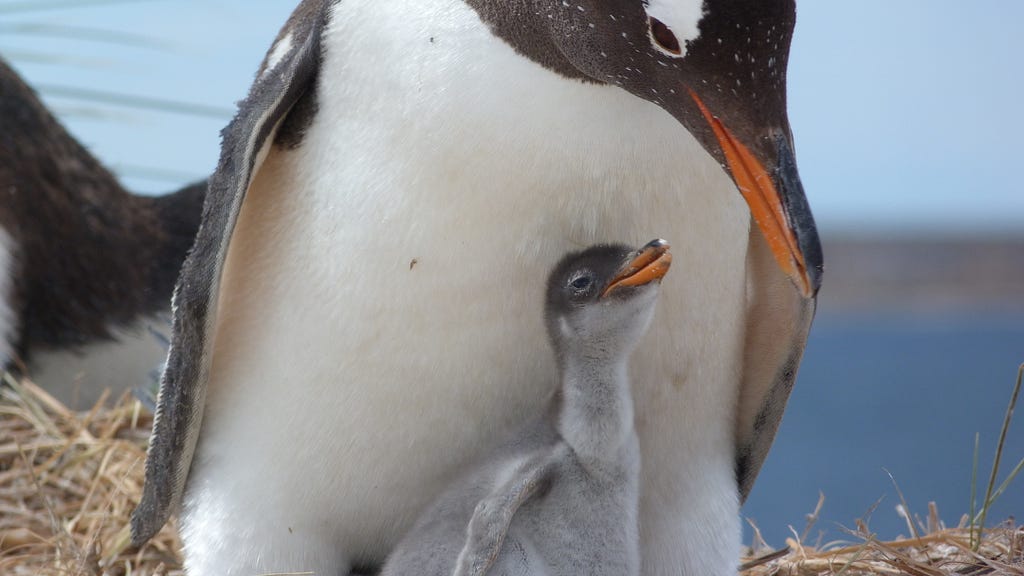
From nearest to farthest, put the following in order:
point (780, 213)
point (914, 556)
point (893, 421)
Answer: point (780, 213) → point (914, 556) → point (893, 421)

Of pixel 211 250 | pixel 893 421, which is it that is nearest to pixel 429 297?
pixel 211 250

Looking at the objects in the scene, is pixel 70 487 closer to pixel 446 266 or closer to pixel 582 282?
pixel 446 266

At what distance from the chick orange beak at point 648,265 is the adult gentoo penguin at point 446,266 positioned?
81mm

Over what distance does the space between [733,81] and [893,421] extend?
13.6ft

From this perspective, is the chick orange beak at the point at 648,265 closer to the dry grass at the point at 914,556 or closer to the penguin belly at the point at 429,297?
the penguin belly at the point at 429,297

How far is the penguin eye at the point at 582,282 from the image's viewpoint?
59.1 inches

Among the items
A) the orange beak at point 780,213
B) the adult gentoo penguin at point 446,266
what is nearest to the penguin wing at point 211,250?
the adult gentoo penguin at point 446,266

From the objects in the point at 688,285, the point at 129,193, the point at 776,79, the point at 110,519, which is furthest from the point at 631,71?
the point at 129,193

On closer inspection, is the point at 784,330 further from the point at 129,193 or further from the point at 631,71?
the point at 129,193

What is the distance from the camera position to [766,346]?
1.79 m

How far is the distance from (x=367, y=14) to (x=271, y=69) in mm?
178

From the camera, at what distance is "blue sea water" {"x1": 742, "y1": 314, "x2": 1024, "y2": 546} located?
122 inches

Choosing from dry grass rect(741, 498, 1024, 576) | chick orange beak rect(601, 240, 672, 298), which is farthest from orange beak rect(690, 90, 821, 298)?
dry grass rect(741, 498, 1024, 576)

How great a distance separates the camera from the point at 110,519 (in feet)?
7.57
